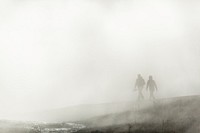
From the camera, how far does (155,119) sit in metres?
36.3

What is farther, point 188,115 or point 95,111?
point 95,111

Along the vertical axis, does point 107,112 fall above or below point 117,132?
above

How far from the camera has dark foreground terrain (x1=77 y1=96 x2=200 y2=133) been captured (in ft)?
113

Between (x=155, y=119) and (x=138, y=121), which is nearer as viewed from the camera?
(x=155, y=119)

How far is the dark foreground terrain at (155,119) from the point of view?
34344mm

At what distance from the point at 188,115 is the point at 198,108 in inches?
52.4

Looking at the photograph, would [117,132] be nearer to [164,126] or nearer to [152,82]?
[164,126]

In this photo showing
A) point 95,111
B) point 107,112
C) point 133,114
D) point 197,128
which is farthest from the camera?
point 95,111

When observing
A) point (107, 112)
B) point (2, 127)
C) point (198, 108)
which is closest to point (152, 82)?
point (107, 112)

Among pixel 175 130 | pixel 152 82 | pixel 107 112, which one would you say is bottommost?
pixel 175 130

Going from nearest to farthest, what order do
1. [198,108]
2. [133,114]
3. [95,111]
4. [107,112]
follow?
1. [198,108]
2. [133,114]
3. [107,112]
4. [95,111]

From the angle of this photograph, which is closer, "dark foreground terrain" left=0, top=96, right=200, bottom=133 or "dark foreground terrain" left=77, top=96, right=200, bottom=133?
"dark foreground terrain" left=77, top=96, right=200, bottom=133

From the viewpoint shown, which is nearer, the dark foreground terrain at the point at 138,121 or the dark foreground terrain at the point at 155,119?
the dark foreground terrain at the point at 155,119

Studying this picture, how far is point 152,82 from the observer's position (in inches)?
1795
